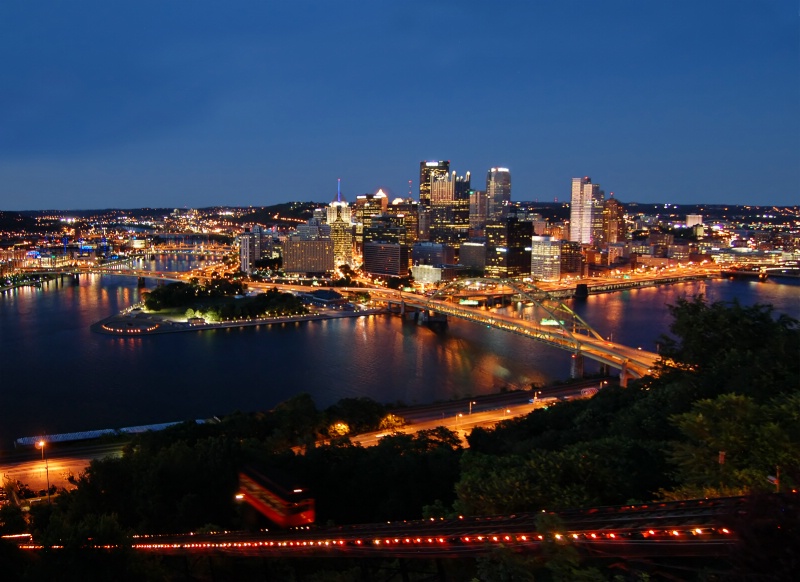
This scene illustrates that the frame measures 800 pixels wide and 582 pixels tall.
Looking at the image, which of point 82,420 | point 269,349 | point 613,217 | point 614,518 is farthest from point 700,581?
point 613,217

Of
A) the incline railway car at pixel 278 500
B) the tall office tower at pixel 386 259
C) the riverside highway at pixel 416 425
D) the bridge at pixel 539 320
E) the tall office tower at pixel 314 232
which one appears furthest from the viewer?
the tall office tower at pixel 314 232

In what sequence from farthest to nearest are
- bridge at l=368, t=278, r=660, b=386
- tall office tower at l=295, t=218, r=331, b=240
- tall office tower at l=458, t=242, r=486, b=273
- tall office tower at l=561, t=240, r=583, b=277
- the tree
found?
tall office tower at l=295, t=218, r=331, b=240, tall office tower at l=458, t=242, r=486, b=273, tall office tower at l=561, t=240, r=583, b=277, bridge at l=368, t=278, r=660, b=386, the tree

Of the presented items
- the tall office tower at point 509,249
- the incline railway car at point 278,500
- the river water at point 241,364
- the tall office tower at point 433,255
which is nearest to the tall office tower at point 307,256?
the tall office tower at point 433,255

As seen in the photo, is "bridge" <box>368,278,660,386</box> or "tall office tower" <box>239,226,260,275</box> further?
"tall office tower" <box>239,226,260,275</box>

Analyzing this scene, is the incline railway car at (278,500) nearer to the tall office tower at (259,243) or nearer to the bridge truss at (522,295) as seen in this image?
the bridge truss at (522,295)

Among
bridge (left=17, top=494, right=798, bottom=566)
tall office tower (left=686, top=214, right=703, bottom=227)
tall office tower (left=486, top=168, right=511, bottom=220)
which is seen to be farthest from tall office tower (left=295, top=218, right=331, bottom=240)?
tall office tower (left=686, top=214, right=703, bottom=227)

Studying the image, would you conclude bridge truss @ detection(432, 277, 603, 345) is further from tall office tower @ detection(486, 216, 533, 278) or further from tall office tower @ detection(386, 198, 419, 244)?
tall office tower @ detection(386, 198, 419, 244)

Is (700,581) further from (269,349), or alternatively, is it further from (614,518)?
(269,349)
